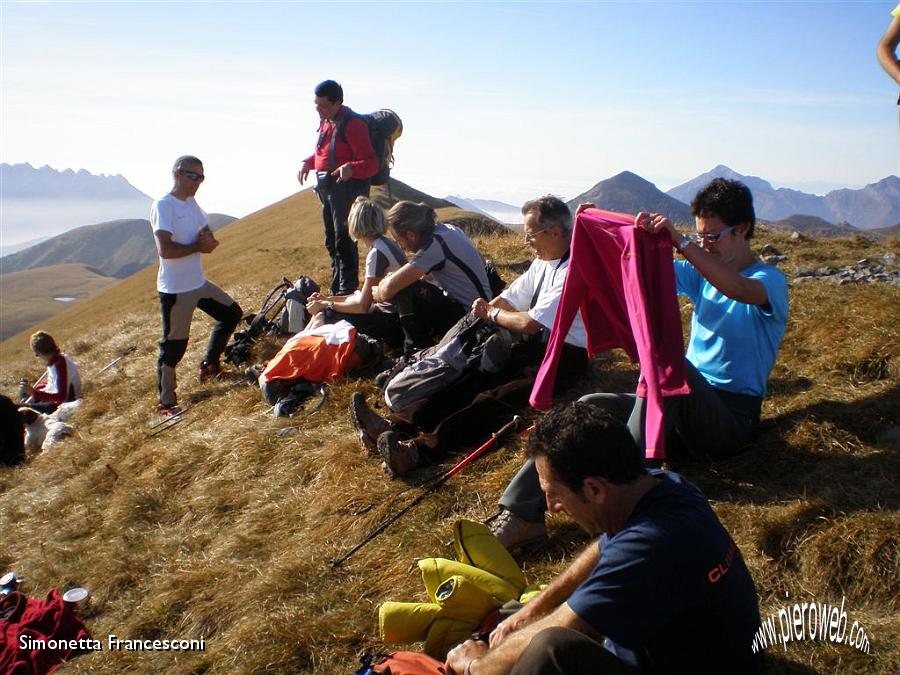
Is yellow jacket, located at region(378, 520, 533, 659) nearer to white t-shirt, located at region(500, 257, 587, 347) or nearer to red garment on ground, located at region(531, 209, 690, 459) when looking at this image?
red garment on ground, located at region(531, 209, 690, 459)

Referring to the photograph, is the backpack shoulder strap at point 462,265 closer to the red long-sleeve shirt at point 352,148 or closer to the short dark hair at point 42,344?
the red long-sleeve shirt at point 352,148

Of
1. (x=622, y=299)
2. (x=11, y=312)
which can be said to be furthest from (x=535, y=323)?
(x=11, y=312)

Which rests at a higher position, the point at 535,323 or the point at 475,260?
the point at 475,260

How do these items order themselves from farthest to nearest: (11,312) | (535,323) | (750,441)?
1. (11,312)
2. (535,323)
3. (750,441)

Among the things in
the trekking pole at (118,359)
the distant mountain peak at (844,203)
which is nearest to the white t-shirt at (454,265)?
the trekking pole at (118,359)

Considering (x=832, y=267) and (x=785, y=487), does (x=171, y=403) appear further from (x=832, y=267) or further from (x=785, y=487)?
(x=832, y=267)

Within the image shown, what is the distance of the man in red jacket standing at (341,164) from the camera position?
30.6 ft

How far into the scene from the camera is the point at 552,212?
604cm

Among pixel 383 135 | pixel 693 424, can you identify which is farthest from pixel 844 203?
pixel 693 424

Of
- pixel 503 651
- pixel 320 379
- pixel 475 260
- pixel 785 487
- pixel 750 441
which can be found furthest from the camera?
pixel 320 379

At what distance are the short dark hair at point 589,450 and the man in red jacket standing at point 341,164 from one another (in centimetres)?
700

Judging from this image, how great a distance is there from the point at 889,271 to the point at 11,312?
214 metres

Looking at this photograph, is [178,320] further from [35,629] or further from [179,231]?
[35,629]

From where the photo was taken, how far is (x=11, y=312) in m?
188
